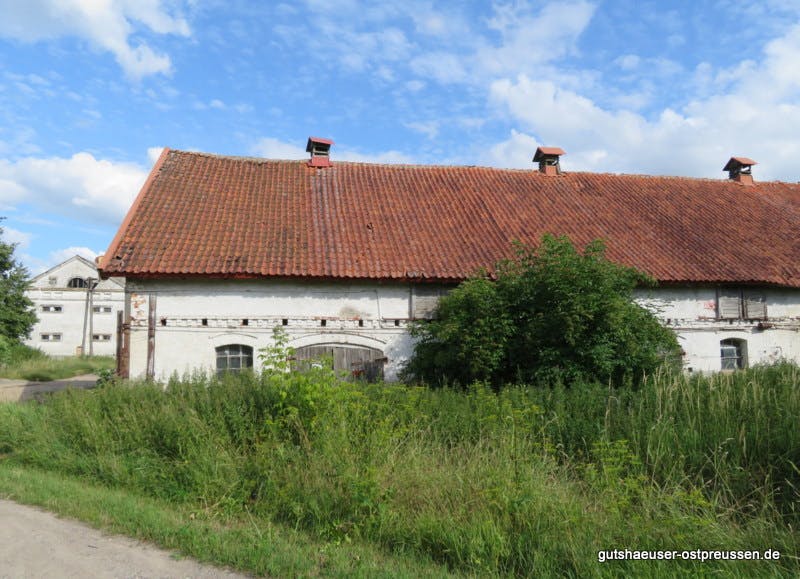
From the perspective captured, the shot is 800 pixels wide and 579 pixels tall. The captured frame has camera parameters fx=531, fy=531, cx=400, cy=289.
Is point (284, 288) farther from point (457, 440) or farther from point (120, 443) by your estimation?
point (457, 440)

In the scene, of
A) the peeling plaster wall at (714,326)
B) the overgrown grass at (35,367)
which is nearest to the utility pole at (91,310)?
the overgrown grass at (35,367)

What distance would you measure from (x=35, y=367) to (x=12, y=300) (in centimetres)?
427

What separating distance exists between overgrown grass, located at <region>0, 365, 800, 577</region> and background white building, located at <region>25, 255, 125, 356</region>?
3344 centimetres

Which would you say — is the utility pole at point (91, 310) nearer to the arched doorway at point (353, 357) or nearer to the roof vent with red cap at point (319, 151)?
the roof vent with red cap at point (319, 151)

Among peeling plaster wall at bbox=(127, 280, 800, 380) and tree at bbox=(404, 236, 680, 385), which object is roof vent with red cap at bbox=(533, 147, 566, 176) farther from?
tree at bbox=(404, 236, 680, 385)

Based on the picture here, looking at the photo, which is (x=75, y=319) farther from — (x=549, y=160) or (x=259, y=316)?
(x=549, y=160)

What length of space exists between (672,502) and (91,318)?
41061mm

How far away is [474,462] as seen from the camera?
17.9ft

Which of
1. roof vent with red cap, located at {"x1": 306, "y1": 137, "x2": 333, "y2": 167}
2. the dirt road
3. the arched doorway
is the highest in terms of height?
roof vent with red cap, located at {"x1": 306, "y1": 137, "x2": 333, "y2": 167}

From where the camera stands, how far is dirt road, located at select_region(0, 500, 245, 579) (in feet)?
13.9

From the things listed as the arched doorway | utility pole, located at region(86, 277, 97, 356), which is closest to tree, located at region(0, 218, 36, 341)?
utility pole, located at region(86, 277, 97, 356)

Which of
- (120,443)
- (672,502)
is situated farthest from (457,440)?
(120,443)

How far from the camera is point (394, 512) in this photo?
4840mm

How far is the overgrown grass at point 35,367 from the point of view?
23.4m
